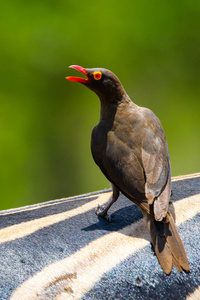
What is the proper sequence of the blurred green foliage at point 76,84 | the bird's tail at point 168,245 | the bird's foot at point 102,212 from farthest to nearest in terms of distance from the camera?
1. the blurred green foliage at point 76,84
2. the bird's foot at point 102,212
3. the bird's tail at point 168,245

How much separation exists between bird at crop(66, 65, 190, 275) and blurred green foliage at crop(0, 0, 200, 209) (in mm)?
728

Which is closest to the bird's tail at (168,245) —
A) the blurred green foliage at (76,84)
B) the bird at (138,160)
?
the bird at (138,160)

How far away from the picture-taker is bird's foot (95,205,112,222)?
66cm

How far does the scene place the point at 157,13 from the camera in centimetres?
153

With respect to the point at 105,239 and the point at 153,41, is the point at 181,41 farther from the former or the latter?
the point at 105,239

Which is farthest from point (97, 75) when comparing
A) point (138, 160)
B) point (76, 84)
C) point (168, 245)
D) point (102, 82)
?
point (76, 84)

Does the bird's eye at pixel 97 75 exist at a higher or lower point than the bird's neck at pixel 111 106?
higher

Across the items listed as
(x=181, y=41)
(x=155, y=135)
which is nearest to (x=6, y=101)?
(x=181, y=41)

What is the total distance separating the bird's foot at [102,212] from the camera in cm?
66

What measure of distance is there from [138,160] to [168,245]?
5.9 inches

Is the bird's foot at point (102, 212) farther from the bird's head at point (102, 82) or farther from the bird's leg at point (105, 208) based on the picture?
the bird's head at point (102, 82)

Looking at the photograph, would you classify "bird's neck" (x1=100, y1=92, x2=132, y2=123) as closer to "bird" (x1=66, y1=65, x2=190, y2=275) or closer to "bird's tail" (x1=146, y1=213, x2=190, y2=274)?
"bird" (x1=66, y1=65, x2=190, y2=275)

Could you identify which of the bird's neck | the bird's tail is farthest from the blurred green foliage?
the bird's tail

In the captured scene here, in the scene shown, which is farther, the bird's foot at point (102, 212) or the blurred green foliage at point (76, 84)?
the blurred green foliage at point (76, 84)
